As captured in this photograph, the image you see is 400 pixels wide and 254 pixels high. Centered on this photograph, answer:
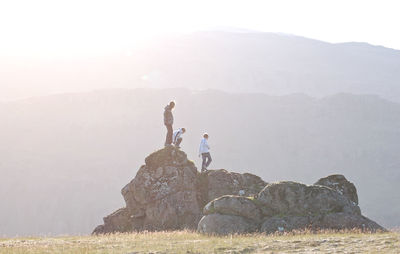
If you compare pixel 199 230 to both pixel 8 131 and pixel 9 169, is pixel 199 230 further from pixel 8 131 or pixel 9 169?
pixel 8 131

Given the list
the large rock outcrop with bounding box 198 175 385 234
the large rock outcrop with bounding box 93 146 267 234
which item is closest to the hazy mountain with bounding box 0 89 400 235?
the large rock outcrop with bounding box 93 146 267 234

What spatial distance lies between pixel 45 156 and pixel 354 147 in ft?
264

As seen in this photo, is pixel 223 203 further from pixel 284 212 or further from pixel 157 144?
pixel 157 144

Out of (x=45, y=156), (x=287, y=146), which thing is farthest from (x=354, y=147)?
(x=45, y=156)

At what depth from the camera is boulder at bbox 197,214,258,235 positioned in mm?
16875

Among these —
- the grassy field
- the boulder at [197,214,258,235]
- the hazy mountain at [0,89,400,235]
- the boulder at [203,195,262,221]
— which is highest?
the hazy mountain at [0,89,400,235]

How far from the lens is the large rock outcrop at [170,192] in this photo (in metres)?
22.5

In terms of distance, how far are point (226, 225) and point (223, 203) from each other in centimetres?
96

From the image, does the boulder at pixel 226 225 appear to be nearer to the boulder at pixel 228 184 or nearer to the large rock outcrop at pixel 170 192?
the large rock outcrop at pixel 170 192

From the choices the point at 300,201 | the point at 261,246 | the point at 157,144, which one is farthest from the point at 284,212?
the point at 157,144

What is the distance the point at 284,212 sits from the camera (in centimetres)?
1783

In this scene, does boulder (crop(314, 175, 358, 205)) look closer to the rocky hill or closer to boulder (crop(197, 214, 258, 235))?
the rocky hill

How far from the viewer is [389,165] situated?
11956 centimetres

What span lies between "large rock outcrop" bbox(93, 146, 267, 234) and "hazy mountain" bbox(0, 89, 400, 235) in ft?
223
